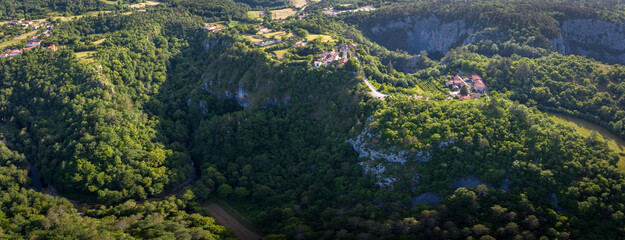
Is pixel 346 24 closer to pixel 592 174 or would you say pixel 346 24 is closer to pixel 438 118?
pixel 438 118

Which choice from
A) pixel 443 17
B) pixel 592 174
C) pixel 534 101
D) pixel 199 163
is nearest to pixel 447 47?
pixel 443 17

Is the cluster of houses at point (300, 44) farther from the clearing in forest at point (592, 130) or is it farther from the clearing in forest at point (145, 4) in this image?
the clearing in forest at point (145, 4)

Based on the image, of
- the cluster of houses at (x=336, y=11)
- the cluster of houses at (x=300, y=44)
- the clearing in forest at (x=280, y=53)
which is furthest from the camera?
the cluster of houses at (x=336, y=11)

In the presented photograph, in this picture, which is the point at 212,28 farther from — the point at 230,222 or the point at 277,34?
the point at 230,222

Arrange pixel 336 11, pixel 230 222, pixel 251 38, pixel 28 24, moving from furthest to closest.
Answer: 1. pixel 336 11
2. pixel 28 24
3. pixel 251 38
4. pixel 230 222

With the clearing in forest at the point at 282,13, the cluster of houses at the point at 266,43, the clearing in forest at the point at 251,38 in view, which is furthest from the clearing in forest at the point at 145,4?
the cluster of houses at the point at 266,43

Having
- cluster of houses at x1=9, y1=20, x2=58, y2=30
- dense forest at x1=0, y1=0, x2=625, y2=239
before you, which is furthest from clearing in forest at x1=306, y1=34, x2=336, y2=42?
cluster of houses at x1=9, y1=20, x2=58, y2=30

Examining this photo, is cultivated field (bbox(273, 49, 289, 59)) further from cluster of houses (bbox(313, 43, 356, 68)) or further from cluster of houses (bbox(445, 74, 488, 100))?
cluster of houses (bbox(445, 74, 488, 100))

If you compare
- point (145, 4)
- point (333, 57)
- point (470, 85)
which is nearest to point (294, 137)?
point (333, 57)
